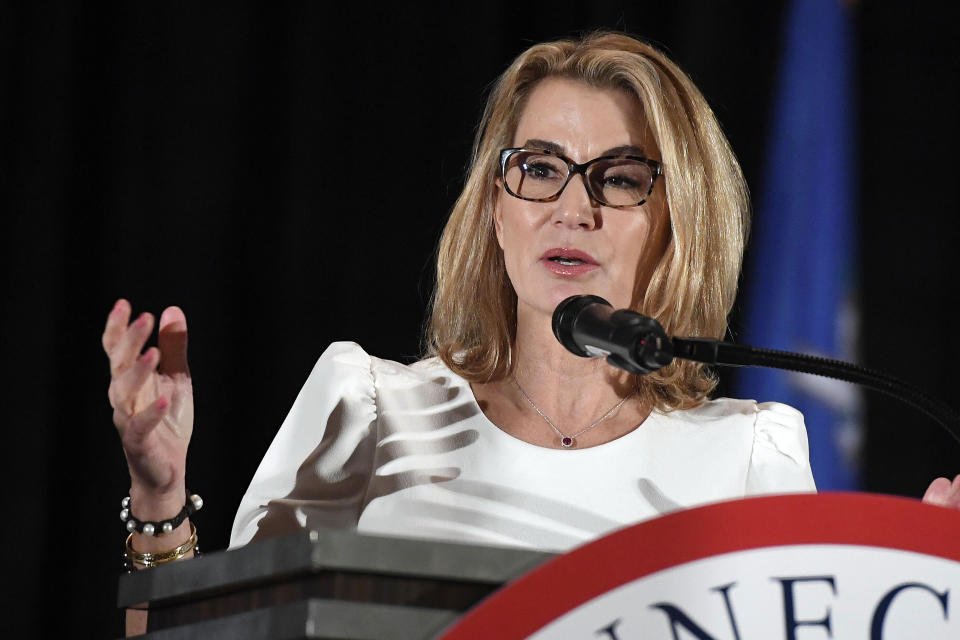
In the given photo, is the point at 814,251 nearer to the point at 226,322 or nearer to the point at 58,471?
the point at 226,322

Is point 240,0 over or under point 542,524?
over

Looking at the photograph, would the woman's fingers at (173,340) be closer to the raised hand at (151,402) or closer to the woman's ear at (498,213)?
the raised hand at (151,402)

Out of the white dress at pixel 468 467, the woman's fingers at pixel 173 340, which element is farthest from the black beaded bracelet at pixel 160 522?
the white dress at pixel 468 467

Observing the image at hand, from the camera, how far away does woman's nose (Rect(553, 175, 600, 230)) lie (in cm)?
192

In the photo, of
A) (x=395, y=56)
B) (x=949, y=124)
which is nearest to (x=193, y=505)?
(x=395, y=56)

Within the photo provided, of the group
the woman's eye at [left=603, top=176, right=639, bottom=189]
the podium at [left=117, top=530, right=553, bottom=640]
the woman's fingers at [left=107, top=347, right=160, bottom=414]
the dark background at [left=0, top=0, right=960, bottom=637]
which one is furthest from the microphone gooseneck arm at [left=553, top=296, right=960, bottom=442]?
the dark background at [left=0, top=0, right=960, bottom=637]

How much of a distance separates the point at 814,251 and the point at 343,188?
134 cm

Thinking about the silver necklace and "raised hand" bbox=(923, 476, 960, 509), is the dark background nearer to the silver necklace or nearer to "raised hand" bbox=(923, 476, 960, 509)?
the silver necklace

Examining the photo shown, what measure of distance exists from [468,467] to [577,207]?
0.44 metres

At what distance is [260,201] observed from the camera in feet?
9.34

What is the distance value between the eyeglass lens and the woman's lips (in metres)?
0.09

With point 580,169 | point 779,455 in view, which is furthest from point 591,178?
point 779,455

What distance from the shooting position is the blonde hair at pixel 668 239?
6.73 feet

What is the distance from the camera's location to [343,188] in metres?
2.96
